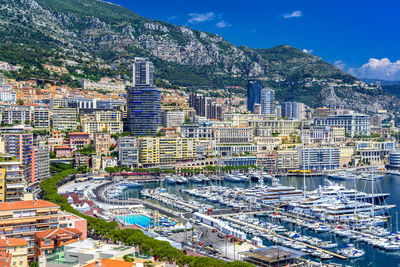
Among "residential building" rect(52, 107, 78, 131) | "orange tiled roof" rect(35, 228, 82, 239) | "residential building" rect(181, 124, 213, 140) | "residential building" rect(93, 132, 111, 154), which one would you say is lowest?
"orange tiled roof" rect(35, 228, 82, 239)

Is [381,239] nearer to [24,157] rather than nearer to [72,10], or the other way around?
[24,157]

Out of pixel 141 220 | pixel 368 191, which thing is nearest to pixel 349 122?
pixel 368 191

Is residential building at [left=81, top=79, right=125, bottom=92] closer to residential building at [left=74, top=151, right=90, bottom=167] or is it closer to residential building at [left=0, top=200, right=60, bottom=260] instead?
residential building at [left=74, top=151, right=90, bottom=167]

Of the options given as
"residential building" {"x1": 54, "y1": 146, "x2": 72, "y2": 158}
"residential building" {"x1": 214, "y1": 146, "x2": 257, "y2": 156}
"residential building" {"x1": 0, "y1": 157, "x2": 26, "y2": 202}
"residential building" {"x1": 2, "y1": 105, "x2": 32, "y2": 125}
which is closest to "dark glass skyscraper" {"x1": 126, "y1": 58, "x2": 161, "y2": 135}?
"residential building" {"x1": 214, "y1": 146, "x2": 257, "y2": 156}

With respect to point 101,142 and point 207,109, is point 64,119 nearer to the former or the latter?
point 101,142

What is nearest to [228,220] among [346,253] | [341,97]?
[346,253]

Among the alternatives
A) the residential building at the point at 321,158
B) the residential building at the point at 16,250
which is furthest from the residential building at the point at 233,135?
the residential building at the point at 16,250
